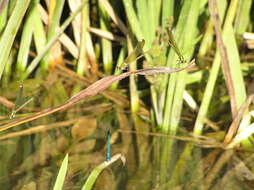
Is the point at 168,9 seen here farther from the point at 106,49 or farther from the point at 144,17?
the point at 106,49

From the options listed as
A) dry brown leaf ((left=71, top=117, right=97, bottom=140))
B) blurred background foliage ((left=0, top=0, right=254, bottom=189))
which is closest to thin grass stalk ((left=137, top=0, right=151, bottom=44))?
blurred background foliage ((left=0, top=0, right=254, bottom=189))

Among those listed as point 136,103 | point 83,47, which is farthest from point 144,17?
point 83,47

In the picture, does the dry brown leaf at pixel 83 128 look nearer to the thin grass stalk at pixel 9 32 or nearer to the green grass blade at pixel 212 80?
the green grass blade at pixel 212 80

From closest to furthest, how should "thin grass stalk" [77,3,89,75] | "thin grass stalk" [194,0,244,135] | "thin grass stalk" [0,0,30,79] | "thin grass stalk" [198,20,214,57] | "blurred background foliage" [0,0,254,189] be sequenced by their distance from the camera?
"thin grass stalk" [0,0,30,79] < "blurred background foliage" [0,0,254,189] < "thin grass stalk" [194,0,244,135] < "thin grass stalk" [198,20,214,57] < "thin grass stalk" [77,3,89,75]

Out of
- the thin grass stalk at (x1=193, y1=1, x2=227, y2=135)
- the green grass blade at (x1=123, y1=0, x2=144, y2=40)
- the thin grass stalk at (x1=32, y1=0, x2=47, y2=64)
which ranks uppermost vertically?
the green grass blade at (x1=123, y1=0, x2=144, y2=40)

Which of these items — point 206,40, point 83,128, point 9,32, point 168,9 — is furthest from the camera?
point 206,40

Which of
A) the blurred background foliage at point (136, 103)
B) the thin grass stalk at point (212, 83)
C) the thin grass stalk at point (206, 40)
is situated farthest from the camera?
the thin grass stalk at point (206, 40)

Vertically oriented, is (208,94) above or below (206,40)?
below

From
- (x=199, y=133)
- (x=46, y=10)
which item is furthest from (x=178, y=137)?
(x=46, y=10)

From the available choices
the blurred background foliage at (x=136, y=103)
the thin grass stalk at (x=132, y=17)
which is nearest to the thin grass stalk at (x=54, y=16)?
Result: the blurred background foliage at (x=136, y=103)

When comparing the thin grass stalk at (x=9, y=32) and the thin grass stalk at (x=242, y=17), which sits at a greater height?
the thin grass stalk at (x=9, y=32)

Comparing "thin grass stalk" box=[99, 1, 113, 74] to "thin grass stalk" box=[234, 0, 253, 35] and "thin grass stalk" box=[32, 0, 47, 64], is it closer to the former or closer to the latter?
"thin grass stalk" box=[32, 0, 47, 64]

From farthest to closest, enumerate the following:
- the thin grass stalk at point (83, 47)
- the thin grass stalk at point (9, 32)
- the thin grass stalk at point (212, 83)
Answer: the thin grass stalk at point (83, 47) < the thin grass stalk at point (212, 83) < the thin grass stalk at point (9, 32)
